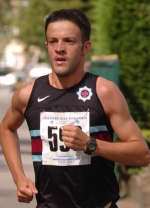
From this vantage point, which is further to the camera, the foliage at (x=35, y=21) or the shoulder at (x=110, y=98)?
the foliage at (x=35, y=21)

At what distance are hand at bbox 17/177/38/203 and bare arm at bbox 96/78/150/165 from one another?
0.39m

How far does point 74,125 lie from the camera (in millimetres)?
3969

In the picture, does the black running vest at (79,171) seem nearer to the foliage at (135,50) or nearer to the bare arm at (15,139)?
the bare arm at (15,139)

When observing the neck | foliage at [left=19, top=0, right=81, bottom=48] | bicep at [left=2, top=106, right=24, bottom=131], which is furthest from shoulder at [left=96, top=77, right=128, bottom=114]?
foliage at [left=19, top=0, right=81, bottom=48]

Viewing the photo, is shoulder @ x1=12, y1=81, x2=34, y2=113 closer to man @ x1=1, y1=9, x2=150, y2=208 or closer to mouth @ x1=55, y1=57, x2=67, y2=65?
man @ x1=1, y1=9, x2=150, y2=208

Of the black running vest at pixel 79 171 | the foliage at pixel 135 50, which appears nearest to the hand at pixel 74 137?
the black running vest at pixel 79 171

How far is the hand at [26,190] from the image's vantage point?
402 centimetres

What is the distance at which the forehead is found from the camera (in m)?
3.97

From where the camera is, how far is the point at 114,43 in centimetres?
1573

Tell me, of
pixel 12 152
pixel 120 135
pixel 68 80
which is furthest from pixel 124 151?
pixel 12 152

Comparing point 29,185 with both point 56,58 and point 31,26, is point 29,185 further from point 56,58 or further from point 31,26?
point 31,26

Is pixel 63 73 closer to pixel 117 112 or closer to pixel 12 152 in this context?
pixel 117 112

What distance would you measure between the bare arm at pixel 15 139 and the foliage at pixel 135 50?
36.3 feet

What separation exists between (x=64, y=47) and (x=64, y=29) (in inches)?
3.7
